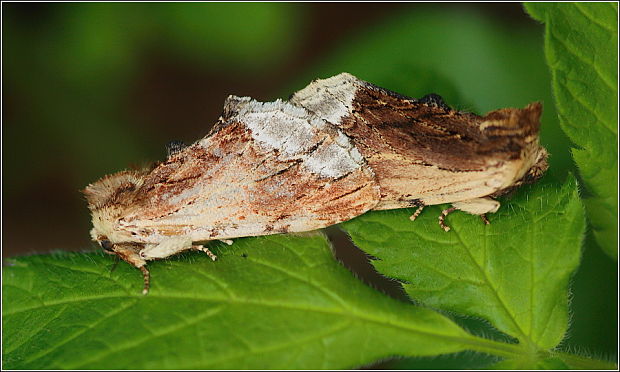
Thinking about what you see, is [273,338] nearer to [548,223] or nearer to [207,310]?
[207,310]

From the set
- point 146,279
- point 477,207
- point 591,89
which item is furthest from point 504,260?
point 146,279

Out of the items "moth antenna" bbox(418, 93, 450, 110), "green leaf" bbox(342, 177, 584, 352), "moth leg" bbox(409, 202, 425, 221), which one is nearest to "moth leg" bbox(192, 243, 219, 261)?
"green leaf" bbox(342, 177, 584, 352)

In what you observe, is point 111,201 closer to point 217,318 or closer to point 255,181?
point 255,181

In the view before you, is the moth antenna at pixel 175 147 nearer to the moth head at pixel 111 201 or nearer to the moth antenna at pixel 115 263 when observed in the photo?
the moth head at pixel 111 201

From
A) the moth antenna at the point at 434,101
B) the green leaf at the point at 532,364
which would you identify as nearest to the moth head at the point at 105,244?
the moth antenna at the point at 434,101

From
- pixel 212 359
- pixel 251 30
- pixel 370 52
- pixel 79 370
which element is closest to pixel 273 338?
pixel 212 359

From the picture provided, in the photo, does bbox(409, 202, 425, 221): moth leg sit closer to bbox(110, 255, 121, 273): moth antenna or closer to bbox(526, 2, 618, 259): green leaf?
bbox(526, 2, 618, 259): green leaf
